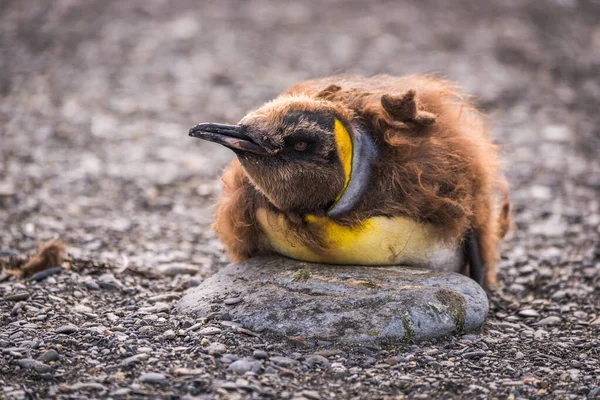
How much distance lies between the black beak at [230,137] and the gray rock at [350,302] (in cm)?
79

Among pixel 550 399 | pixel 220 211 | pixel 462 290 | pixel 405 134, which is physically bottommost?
pixel 550 399

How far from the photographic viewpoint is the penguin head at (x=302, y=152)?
3885mm

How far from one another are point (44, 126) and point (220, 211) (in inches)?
187

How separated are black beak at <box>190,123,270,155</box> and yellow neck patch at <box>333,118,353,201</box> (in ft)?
1.29

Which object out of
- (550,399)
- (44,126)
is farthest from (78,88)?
(550,399)

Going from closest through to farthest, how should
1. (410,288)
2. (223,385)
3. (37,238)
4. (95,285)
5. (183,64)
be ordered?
(223,385) < (410,288) < (95,285) < (37,238) < (183,64)

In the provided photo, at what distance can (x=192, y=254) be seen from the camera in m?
5.91

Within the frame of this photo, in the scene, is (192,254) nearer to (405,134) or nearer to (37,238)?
(37,238)

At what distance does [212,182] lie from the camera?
301 inches

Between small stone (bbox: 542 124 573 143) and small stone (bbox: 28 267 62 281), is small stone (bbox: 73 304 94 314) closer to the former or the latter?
small stone (bbox: 28 267 62 281)

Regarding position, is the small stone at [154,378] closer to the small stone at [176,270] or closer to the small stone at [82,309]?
the small stone at [82,309]

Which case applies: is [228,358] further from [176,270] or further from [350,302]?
[176,270]

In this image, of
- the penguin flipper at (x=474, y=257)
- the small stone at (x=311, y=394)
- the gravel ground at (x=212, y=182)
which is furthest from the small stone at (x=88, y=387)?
the penguin flipper at (x=474, y=257)

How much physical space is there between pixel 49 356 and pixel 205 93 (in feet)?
21.6
